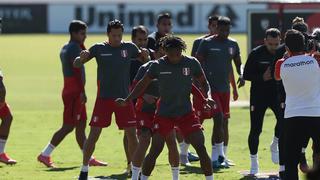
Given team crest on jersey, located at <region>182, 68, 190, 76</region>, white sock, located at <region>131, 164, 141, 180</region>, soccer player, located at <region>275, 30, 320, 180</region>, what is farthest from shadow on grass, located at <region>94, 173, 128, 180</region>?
soccer player, located at <region>275, 30, 320, 180</region>

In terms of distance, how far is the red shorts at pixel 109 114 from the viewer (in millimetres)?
12852

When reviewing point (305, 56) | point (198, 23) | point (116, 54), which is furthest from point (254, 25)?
point (198, 23)

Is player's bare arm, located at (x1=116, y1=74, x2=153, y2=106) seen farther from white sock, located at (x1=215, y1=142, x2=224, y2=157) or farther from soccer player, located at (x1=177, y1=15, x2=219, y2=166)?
white sock, located at (x1=215, y1=142, x2=224, y2=157)

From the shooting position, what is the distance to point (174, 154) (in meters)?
12.0

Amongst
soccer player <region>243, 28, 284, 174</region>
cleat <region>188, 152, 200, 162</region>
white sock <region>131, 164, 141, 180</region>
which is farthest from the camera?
cleat <region>188, 152, 200, 162</region>

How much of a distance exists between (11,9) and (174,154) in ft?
176

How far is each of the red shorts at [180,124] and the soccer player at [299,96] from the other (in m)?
1.19

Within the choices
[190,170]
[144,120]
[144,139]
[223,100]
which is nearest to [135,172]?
[144,139]

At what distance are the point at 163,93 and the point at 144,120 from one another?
120cm

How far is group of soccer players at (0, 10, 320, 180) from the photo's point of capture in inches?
449

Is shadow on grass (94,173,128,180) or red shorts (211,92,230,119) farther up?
red shorts (211,92,230,119)

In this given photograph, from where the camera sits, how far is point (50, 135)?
1905 cm

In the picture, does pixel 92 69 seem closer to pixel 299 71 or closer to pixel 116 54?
pixel 116 54

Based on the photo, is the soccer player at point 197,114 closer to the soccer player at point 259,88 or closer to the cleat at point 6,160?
the soccer player at point 259,88
